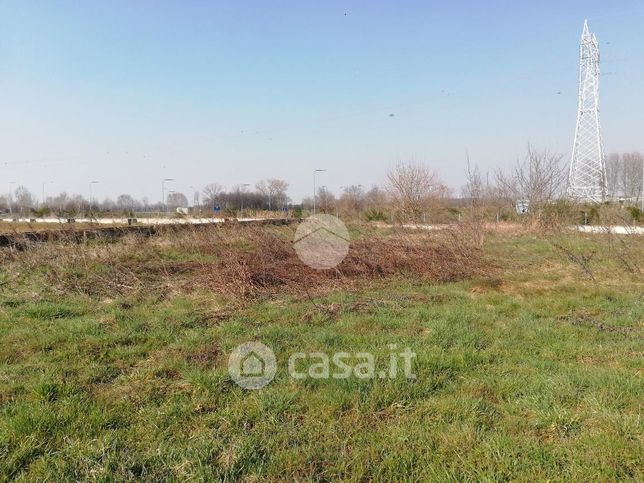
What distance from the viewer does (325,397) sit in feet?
11.1

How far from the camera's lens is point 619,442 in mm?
2654

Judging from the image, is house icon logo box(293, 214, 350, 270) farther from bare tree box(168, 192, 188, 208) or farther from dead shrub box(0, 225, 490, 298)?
bare tree box(168, 192, 188, 208)

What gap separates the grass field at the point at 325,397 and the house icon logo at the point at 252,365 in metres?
0.11

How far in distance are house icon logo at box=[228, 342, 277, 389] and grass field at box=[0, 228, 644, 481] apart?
0.35 ft

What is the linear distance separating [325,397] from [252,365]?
106 cm

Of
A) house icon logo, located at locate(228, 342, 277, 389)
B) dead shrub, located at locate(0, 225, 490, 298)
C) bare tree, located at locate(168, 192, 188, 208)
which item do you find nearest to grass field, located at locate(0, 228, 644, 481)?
house icon logo, located at locate(228, 342, 277, 389)

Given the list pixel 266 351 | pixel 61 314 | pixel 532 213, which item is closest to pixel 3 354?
pixel 61 314

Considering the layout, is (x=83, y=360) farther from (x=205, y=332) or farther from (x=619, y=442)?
(x=619, y=442)

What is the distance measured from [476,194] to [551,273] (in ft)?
39.5

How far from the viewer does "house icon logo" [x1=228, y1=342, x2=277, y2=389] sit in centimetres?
376

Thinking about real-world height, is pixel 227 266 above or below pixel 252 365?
above

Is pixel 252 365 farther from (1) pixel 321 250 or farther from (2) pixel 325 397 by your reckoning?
(1) pixel 321 250

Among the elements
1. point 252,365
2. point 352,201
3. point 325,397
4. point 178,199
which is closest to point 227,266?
point 252,365

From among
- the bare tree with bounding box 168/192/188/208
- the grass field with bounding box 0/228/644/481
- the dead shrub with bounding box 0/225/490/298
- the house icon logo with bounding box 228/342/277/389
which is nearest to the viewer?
the grass field with bounding box 0/228/644/481
